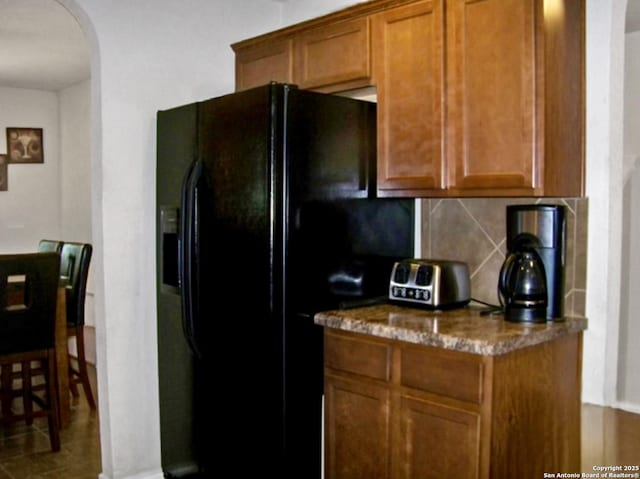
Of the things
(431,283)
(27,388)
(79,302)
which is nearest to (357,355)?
(431,283)

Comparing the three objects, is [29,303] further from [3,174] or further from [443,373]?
[3,174]

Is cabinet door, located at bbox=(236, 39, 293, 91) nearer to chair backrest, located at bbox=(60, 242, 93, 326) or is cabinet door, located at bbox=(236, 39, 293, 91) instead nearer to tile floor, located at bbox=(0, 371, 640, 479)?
chair backrest, located at bbox=(60, 242, 93, 326)

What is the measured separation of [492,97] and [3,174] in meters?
5.50

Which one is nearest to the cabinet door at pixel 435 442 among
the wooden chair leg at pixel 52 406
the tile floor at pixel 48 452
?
the tile floor at pixel 48 452

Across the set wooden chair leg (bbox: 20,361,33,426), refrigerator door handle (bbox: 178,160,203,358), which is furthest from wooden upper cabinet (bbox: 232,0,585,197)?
wooden chair leg (bbox: 20,361,33,426)

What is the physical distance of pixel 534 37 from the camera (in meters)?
2.04

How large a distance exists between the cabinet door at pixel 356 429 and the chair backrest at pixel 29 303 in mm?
1934

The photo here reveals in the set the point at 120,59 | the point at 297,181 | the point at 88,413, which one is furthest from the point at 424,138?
the point at 88,413

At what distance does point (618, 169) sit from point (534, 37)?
55 cm

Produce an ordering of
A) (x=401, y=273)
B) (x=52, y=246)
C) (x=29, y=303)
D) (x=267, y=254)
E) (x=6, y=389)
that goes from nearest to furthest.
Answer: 1. (x=267, y=254)
2. (x=401, y=273)
3. (x=29, y=303)
4. (x=6, y=389)
5. (x=52, y=246)

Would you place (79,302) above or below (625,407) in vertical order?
above

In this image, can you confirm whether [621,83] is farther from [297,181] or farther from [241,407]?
[241,407]

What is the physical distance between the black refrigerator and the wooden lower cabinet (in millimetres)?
147

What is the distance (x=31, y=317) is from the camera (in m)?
3.49
